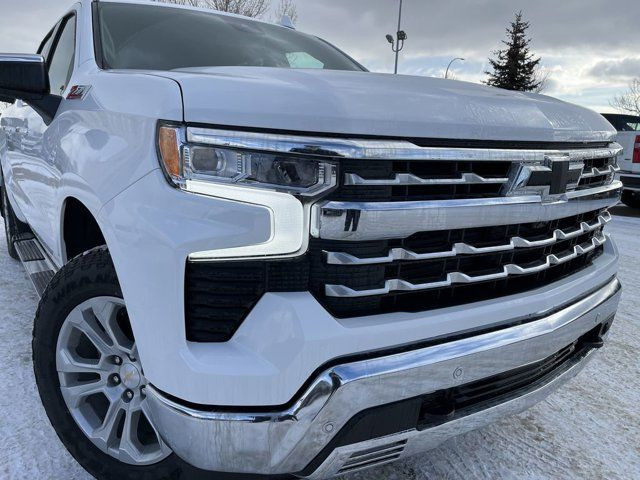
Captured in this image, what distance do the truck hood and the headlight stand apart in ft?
0.24

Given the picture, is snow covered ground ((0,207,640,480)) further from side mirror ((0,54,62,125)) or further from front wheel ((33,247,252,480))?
side mirror ((0,54,62,125))

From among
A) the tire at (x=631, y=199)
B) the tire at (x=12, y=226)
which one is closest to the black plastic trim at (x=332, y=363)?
the tire at (x=12, y=226)

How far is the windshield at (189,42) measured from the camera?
7.86ft

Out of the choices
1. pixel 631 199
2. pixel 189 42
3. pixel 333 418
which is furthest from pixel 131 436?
pixel 631 199

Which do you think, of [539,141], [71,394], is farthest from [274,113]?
[71,394]

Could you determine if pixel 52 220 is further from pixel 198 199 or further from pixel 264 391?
pixel 264 391

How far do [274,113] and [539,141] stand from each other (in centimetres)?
91

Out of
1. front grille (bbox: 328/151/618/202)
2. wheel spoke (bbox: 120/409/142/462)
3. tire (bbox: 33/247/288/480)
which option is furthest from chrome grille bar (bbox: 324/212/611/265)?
wheel spoke (bbox: 120/409/142/462)

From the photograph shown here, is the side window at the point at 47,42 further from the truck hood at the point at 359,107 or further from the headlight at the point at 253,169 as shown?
the headlight at the point at 253,169

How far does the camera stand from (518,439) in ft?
7.67

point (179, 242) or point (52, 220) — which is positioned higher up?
point (179, 242)

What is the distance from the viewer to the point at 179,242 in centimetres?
136

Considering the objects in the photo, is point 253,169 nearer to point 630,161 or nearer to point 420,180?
point 420,180

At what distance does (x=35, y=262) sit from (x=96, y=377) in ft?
5.45
